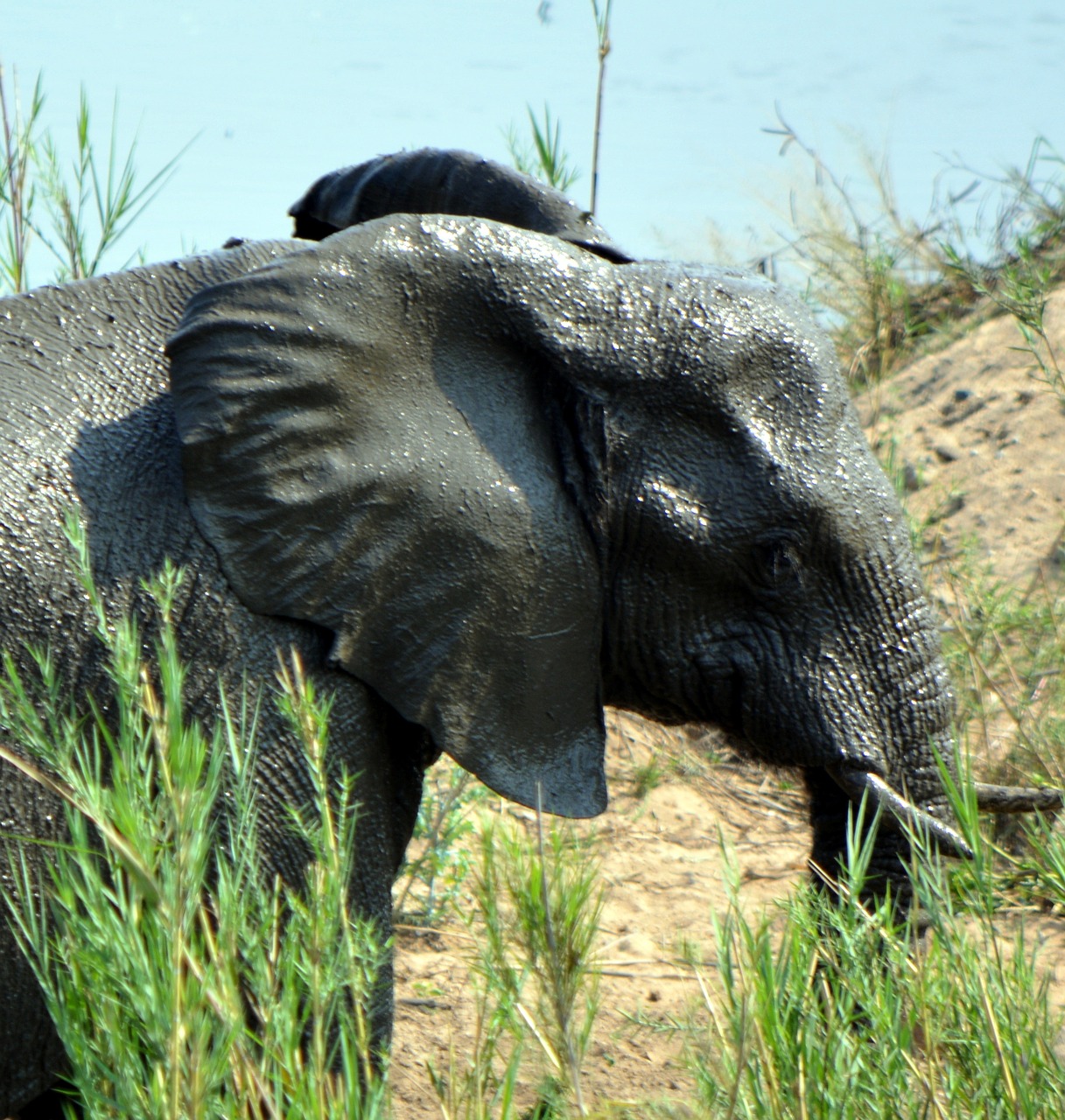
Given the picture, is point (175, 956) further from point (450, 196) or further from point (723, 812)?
point (723, 812)

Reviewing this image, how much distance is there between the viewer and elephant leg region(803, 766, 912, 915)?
2578mm

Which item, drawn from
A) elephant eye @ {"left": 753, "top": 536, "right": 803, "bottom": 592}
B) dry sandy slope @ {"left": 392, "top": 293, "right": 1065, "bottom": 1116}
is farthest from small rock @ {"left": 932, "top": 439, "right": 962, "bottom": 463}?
elephant eye @ {"left": 753, "top": 536, "right": 803, "bottom": 592}

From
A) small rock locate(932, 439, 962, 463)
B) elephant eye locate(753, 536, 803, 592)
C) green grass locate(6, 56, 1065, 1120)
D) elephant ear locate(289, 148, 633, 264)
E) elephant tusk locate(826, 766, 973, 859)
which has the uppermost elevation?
small rock locate(932, 439, 962, 463)

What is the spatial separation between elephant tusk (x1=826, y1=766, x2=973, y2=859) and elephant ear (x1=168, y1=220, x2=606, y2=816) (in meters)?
0.38

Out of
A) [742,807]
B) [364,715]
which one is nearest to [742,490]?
[364,715]

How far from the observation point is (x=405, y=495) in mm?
2299

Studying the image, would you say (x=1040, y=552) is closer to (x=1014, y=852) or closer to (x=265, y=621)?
(x=1014, y=852)

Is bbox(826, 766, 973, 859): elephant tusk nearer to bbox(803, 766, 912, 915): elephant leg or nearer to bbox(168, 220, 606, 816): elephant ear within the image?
bbox(803, 766, 912, 915): elephant leg

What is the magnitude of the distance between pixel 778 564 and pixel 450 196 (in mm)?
871

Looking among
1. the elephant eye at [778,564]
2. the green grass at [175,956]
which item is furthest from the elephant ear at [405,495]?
the green grass at [175,956]

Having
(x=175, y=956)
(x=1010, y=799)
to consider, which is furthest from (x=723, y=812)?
(x=175, y=956)

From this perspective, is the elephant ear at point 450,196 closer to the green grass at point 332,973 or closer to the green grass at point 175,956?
the green grass at point 332,973

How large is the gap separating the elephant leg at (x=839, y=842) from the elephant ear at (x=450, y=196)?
898 millimetres

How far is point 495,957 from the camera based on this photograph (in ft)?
5.65
